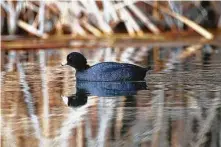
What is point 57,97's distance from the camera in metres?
10.6

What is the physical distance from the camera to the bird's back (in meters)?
11.3

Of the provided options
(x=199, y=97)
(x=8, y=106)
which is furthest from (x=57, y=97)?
(x=199, y=97)

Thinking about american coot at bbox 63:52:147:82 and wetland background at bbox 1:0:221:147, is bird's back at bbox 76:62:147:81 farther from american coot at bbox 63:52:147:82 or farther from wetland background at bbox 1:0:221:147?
wetland background at bbox 1:0:221:147

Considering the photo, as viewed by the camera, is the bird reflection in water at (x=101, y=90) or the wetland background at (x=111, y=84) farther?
the bird reflection in water at (x=101, y=90)

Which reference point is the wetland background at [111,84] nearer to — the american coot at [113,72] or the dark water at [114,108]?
the dark water at [114,108]

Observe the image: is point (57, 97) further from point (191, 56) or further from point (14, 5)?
point (14, 5)

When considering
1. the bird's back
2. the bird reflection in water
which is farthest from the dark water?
the bird's back

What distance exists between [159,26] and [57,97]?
13127 mm

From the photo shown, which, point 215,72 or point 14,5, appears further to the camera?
point 14,5

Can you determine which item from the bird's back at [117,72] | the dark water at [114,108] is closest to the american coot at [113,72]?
the bird's back at [117,72]

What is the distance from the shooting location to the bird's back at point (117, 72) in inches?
447

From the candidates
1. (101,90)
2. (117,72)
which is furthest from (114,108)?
(117,72)

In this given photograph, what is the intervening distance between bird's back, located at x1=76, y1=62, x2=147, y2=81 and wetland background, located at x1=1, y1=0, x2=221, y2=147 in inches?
5.0

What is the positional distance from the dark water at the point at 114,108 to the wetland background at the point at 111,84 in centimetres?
1
